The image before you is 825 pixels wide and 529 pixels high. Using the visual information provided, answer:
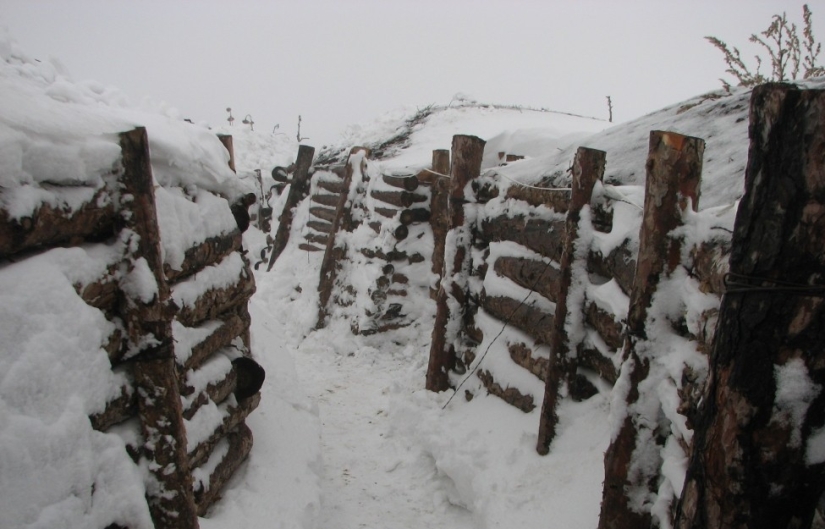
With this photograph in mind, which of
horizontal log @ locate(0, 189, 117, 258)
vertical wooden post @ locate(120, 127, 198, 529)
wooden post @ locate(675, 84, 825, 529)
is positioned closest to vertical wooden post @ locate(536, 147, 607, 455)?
wooden post @ locate(675, 84, 825, 529)

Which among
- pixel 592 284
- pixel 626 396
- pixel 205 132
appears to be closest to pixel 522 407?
pixel 592 284

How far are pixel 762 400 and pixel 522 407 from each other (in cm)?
270

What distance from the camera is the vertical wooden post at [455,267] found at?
5664 mm

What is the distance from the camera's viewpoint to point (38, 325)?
1.76m

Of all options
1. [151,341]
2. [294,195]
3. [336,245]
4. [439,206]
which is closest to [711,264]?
[151,341]

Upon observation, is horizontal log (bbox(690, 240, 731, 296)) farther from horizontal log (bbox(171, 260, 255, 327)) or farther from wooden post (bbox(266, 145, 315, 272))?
wooden post (bbox(266, 145, 315, 272))

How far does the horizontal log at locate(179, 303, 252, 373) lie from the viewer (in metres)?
3.18

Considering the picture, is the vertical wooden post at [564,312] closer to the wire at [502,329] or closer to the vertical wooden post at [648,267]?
the wire at [502,329]

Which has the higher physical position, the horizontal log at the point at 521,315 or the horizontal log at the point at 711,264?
the horizontal log at the point at 711,264

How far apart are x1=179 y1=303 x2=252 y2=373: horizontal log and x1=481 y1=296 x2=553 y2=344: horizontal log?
2089mm

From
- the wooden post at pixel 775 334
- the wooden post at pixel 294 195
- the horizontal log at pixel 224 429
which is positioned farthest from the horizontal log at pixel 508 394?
the wooden post at pixel 294 195

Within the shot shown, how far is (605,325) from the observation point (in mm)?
3455

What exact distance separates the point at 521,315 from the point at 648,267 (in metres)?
2.04

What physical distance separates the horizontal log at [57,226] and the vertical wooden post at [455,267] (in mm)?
3826
